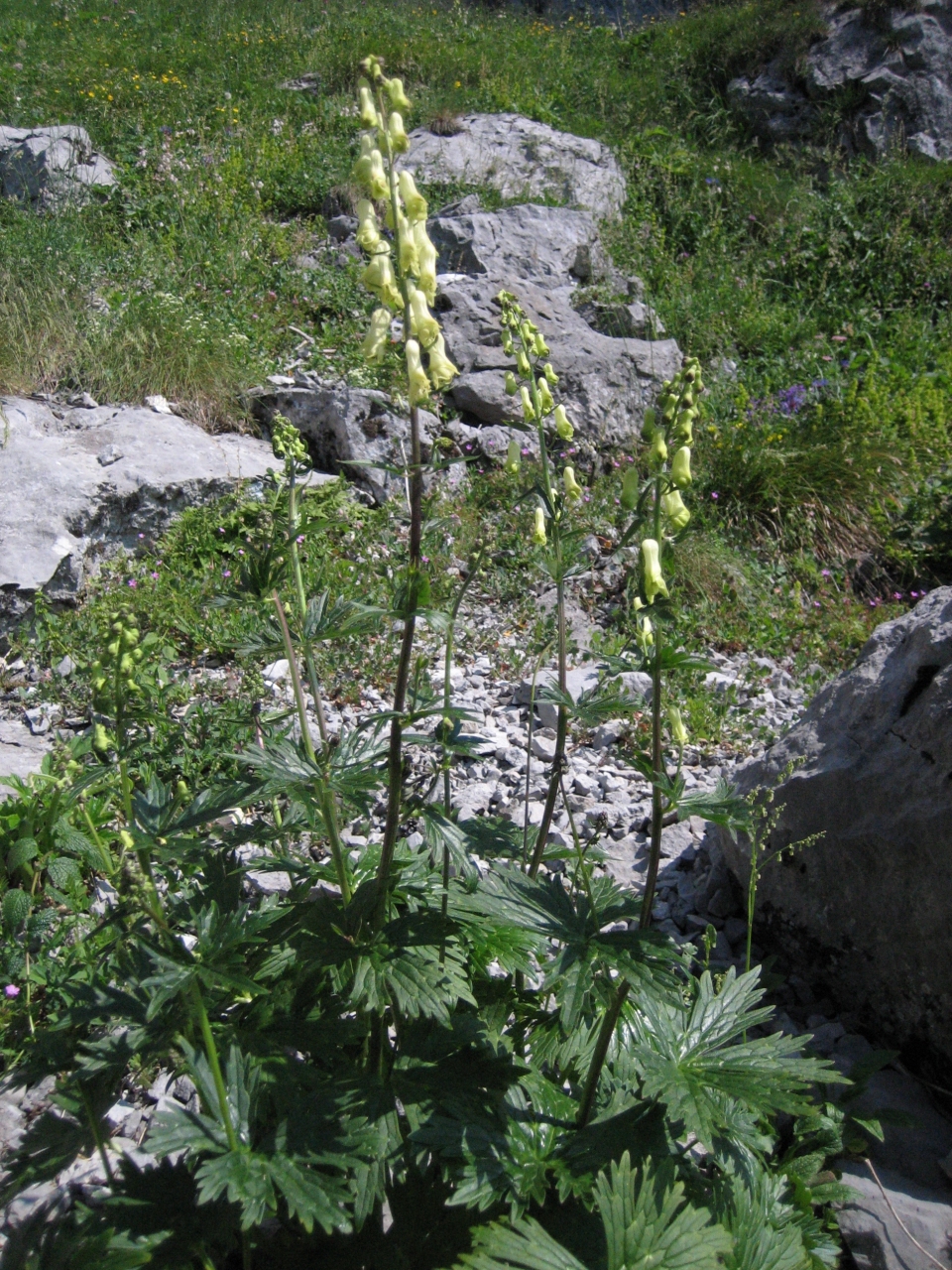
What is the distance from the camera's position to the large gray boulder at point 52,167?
281 inches

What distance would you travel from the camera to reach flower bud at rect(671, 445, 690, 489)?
157cm

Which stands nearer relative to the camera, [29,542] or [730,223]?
[29,542]

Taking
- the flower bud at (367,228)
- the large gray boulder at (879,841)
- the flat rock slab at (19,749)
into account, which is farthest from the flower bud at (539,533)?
the flat rock slab at (19,749)

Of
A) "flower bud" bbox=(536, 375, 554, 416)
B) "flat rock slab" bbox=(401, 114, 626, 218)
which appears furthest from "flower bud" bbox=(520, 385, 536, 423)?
"flat rock slab" bbox=(401, 114, 626, 218)

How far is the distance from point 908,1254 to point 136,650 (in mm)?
2067

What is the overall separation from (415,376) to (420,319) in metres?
0.13

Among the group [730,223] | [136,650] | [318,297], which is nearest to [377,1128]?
[136,650]

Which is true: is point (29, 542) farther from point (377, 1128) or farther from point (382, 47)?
point (382, 47)

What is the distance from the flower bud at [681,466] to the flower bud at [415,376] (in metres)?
0.47

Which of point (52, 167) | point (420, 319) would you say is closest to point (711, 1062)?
point (420, 319)

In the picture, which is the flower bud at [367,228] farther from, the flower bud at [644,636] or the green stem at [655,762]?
the flower bud at [644,636]

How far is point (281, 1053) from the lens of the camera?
1588 millimetres

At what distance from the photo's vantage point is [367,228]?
5.13 feet

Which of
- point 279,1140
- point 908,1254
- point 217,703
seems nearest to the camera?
point 279,1140
